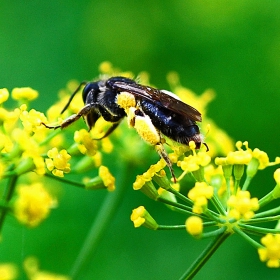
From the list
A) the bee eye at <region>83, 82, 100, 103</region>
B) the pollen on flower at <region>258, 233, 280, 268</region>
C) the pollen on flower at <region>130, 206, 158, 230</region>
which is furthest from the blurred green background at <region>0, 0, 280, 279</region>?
the pollen on flower at <region>258, 233, 280, 268</region>

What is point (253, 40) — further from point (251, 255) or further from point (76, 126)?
point (76, 126)

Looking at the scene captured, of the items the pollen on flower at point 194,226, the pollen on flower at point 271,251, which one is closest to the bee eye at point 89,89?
the pollen on flower at point 194,226

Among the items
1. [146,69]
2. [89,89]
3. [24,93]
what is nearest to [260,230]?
[24,93]

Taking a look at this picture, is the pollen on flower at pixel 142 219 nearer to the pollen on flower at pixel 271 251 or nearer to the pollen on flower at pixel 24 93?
the pollen on flower at pixel 271 251

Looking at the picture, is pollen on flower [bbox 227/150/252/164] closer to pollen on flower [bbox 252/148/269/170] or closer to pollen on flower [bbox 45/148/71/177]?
pollen on flower [bbox 252/148/269/170]

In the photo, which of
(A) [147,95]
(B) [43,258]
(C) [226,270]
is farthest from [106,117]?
(C) [226,270]
